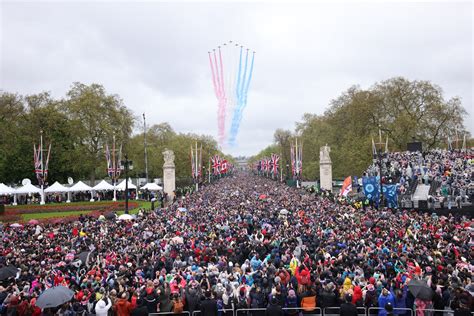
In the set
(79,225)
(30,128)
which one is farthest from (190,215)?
(30,128)

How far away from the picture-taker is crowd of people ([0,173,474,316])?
1011cm

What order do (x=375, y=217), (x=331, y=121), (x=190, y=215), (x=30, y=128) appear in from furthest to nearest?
(x=331, y=121) → (x=30, y=128) → (x=190, y=215) → (x=375, y=217)

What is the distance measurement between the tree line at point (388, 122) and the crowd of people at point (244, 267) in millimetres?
40270

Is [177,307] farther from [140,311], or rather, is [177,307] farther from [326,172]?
[326,172]

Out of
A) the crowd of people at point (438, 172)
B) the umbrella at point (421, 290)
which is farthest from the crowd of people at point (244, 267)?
the crowd of people at point (438, 172)

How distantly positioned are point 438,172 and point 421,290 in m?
33.0

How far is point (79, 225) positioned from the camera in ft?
82.0

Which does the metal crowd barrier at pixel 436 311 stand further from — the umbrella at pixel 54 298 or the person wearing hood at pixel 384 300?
the umbrella at pixel 54 298

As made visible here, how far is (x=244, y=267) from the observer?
1297cm

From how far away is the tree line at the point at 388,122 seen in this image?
60.8 meters

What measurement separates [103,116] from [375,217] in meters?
49.1

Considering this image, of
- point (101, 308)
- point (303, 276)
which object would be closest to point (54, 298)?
point (101, 308)

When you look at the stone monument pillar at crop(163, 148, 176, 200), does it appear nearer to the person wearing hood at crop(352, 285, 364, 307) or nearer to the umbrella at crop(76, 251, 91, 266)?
the umbrella at crop(76, 251, 91, 266)

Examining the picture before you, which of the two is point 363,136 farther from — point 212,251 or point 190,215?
point 212,251
